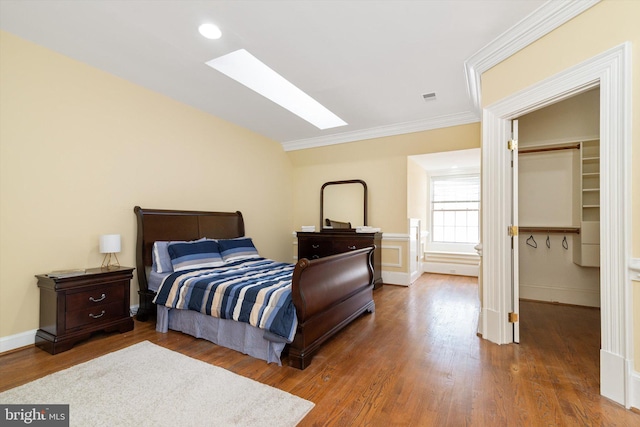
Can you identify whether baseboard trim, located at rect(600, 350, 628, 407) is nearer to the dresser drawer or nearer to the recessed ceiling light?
the dresser drawer

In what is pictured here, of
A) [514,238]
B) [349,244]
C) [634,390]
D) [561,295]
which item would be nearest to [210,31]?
[514,238]

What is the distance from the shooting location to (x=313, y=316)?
2541 mm

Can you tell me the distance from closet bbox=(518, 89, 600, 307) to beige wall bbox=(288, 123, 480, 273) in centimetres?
91

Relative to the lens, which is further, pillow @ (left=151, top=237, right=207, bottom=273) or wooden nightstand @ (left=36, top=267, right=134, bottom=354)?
pillow @ (left=151, top=237, right=207, bottom=273)

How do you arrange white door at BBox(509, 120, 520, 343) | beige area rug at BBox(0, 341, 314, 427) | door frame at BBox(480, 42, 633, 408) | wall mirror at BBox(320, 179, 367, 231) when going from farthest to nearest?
wall mirror at BBox(320, 179, 367, 231) → white door at BBox(509, 120, 520, 343) → door frame at BBox(480, 42, 633, 408) → beige area rug at BBox(0, 341, 314, 427)

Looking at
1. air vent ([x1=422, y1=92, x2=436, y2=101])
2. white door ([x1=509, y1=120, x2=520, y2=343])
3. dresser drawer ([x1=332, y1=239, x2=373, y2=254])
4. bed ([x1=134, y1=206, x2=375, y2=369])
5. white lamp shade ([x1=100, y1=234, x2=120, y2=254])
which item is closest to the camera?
bed ([x1=134, y1=206, x2=375, y2=369])

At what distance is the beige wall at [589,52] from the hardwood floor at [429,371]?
580 mm

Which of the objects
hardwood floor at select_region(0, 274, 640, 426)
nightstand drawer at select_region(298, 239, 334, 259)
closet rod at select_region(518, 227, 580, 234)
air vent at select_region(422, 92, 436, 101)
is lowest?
hardwood floor at select_region(0, 274, 640, 426)

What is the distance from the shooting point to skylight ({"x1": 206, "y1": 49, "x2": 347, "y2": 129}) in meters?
3.26

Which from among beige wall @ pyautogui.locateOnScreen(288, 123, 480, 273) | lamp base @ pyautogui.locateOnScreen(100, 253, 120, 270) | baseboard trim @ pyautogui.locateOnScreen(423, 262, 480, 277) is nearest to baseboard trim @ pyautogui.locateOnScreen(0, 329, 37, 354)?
lamp base @ pyautogui.locateOnScreen(100, 253, 120, 270)

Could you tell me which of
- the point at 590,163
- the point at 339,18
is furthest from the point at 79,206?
the point at 590,163

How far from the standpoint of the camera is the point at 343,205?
19.3 feet

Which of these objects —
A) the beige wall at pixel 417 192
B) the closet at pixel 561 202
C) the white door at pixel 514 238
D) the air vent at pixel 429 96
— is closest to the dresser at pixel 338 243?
the beige wall at pixel 417 192

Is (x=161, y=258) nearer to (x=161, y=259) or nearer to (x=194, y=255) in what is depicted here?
(x=161, y=259)
